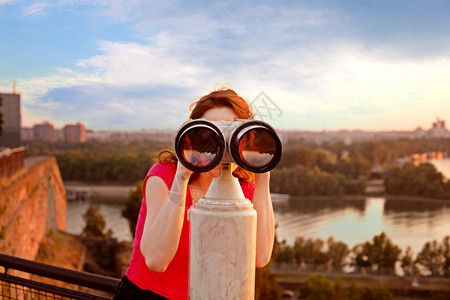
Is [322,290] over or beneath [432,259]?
over

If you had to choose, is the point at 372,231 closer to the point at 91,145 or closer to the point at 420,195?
the point at 420,195

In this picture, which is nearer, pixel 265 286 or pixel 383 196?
pixel 265 286

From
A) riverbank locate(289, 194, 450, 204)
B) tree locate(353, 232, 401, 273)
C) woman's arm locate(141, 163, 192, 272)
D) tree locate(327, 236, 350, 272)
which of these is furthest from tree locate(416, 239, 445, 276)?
woman's arm locate(141, 163, 192, 272)

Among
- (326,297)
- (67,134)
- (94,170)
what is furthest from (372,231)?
(67,134)

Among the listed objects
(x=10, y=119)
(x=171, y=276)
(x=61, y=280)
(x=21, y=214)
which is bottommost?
(x=21, y=214)

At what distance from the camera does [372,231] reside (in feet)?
140

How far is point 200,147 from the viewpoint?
0.63 metres

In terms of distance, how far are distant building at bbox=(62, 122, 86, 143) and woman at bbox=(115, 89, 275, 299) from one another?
130 feet

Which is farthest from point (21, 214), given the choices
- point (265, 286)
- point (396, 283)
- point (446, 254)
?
point (446, 254)

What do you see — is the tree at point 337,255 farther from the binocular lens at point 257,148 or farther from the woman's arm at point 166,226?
the binocular lens at point 257,148

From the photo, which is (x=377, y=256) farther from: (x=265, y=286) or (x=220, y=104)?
(x=220, y=104)

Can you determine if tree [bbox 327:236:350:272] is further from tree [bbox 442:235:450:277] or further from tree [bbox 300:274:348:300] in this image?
tree [bbox 300:274:348:300]

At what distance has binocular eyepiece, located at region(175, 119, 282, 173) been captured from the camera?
0.61 meters

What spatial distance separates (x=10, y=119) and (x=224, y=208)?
69.1ft
